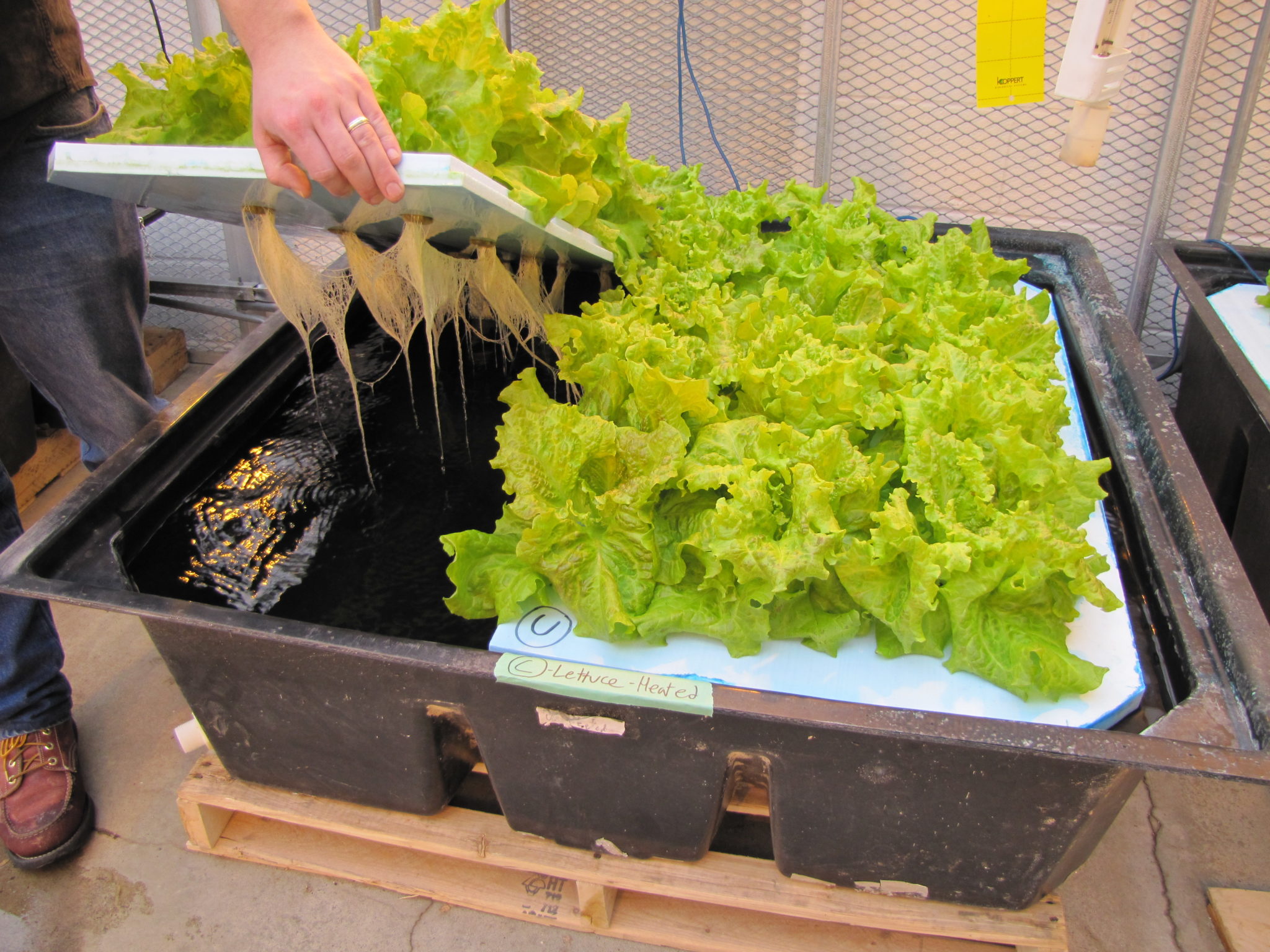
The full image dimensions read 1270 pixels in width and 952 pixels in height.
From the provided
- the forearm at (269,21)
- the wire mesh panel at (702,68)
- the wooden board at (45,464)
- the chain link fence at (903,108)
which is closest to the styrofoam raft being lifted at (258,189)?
the forearm at (269,21)

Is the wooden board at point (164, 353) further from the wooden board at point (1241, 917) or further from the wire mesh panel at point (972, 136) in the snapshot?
the wooden board at point (1241, 917)

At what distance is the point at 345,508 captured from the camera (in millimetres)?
2000

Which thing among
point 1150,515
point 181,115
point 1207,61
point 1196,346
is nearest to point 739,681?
point 1150,515

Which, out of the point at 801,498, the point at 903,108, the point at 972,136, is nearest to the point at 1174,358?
the point at 972,136

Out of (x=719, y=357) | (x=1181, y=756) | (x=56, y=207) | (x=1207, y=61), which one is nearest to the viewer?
(x=1181, y=756)

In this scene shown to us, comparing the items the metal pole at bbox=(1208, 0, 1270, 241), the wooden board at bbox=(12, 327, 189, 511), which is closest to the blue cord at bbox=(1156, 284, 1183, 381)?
the metal pole at bbox=(1208, 0, 1270, 241)

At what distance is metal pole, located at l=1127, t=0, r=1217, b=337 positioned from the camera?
2.91 metres

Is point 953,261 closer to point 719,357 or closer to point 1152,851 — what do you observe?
point 719,357

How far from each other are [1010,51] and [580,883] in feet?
7.09

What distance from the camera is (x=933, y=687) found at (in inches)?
52.4

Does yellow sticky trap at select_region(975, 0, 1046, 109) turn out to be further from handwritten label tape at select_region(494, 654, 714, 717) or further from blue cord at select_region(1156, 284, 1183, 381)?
handwritten label tape at select_region(494, 654, 714, 717)

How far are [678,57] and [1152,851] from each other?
3154 millimetres

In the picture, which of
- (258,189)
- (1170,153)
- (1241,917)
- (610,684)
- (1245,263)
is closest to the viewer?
(610,684)

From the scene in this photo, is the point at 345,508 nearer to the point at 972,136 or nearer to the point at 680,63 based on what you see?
the point at 680,63
